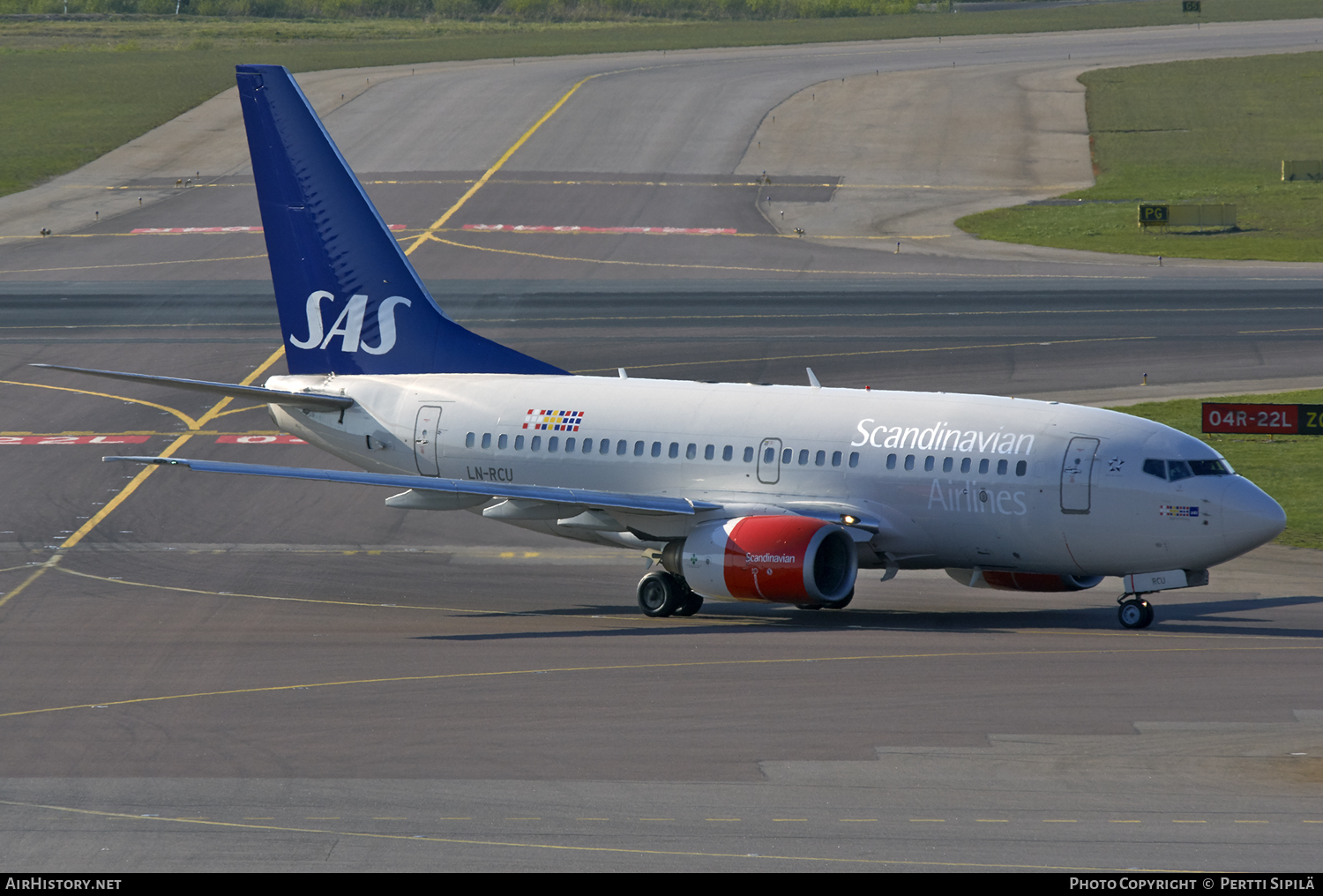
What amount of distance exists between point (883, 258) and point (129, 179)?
48.2 meters

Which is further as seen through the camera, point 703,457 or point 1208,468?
point 703,457

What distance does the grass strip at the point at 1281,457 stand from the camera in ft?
151

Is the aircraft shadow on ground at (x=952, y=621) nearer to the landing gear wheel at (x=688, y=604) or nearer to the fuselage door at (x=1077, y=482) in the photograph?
the landing gear wheel at (x=688, y=604)

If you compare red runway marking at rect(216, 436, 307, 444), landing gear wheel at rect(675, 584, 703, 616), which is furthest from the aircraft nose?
red runway marking at rect(216, 436, 307, 444)

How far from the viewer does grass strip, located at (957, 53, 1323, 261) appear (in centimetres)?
8844

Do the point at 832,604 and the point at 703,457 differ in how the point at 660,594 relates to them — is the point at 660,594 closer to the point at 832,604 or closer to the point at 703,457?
the point at 703,457

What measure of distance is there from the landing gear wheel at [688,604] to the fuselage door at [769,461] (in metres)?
2.95

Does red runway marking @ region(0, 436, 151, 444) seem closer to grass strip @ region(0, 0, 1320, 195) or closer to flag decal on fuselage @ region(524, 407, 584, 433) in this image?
flag decal on fuselage @ region(524, 407, 584, 433)

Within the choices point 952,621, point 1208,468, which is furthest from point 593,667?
point 1208,468

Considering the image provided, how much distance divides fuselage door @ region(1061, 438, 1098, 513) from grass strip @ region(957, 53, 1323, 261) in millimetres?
51727

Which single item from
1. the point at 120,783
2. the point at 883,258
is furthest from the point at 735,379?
the point at 120,783

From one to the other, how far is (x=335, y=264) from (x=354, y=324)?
156 centimetres

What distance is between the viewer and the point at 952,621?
37.6 metres

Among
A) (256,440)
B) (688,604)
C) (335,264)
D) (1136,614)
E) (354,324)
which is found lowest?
(256,440)
